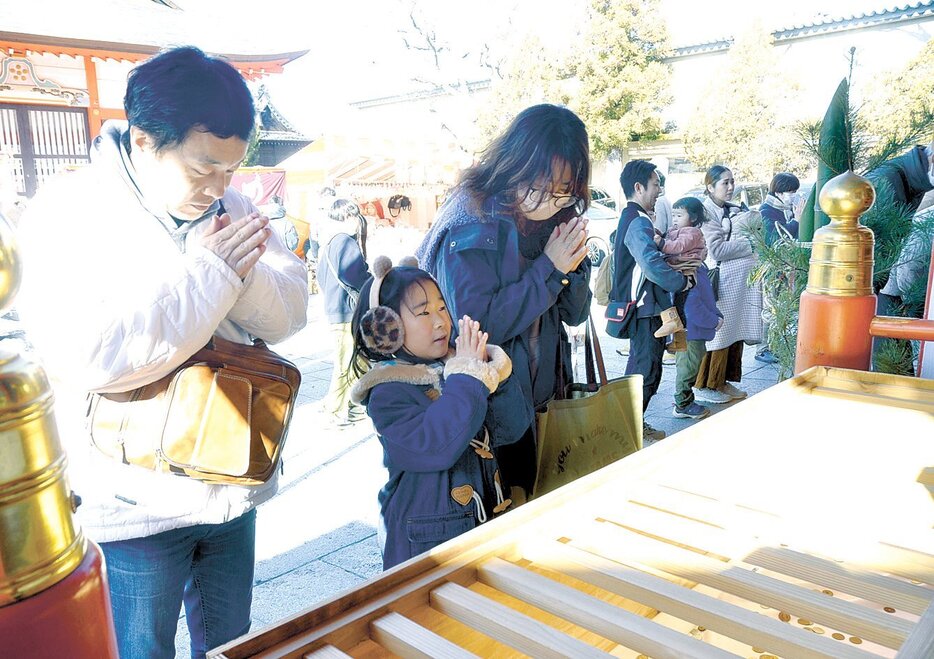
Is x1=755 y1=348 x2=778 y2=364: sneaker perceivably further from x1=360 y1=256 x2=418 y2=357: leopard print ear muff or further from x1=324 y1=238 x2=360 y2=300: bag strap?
x1=360 y1=256 x2=418 y2=357: leopard print ear muff

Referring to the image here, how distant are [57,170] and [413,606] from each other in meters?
9.58

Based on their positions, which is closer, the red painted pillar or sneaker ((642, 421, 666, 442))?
the red painted pillar

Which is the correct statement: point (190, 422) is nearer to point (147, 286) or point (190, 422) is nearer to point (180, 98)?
point (147, 286)

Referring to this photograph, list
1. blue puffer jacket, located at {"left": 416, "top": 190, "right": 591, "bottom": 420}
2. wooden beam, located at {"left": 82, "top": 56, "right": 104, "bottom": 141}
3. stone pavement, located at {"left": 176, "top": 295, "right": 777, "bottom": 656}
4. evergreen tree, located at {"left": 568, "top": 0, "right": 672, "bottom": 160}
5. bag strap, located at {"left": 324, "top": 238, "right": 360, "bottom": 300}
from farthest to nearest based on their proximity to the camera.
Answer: evergreen tree, located at {"left": 568, "top": 0, "right": 672, "bottom": 160} < wooden beam, located at {"left": 82, "top": 56, "right": 104, "bottom": 141} < bag strap, located at {"left": 324, "top": 238, "right": 360, "bottom": 300} < stone pavement, located at {"left": 176, "top": 295, "right": 777, "bottom": 656} < blue puffer jacket, located at {"left": 416, "top": 190, "right": 591, "bottom": 420}

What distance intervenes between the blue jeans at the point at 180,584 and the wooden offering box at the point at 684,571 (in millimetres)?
871

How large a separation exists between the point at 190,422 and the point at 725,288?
4.83 metres

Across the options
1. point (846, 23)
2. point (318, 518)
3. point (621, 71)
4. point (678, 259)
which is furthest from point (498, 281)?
point (621, 71)

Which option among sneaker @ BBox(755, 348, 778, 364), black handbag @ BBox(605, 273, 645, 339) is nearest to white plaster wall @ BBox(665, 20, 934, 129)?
sneaker @ BBox(755, 348, 778, 364)

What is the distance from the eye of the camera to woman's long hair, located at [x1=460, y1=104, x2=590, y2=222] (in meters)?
2.17

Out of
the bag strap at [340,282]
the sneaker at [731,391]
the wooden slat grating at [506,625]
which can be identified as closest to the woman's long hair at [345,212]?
the bag strap at [340,282]

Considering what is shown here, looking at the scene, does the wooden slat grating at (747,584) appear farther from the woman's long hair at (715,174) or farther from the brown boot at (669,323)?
the woman's long hair at (715,174)

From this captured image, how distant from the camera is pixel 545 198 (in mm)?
2193

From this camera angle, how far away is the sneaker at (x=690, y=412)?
487cm

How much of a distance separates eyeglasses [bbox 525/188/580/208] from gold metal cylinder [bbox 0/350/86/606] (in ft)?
6.25
